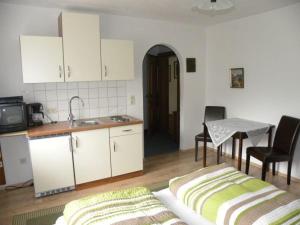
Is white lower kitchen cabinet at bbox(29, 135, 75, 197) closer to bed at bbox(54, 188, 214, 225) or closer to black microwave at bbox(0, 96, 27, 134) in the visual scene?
black microwave at bbox(0, 96, 27, 134)

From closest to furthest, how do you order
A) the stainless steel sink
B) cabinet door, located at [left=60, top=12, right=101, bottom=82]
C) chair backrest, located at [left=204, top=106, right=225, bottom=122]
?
cabinet door, located at [left=60, top=12, right=101, bottom=82] < the stainless steel sink < chair backrest, located at [left=204, top=106, right=225, bottom=122]

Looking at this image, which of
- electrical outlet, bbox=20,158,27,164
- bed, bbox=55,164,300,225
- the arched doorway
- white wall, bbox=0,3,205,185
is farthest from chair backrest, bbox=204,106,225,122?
electrical outlet, bbox=20,158,27,164

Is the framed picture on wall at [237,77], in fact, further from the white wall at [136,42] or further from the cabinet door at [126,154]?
the cabinet door at [126,154]

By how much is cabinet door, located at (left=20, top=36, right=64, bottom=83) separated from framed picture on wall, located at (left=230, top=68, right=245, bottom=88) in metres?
2.83

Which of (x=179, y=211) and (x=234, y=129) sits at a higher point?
(x=234, y=129)

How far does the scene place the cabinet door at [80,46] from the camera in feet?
Result: 10.1

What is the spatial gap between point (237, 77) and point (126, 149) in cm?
228

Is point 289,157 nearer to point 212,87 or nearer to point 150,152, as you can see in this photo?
point 212,87

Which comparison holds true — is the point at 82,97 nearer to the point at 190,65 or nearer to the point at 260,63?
the point at 190,65

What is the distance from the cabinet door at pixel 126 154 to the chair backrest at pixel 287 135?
1944mm

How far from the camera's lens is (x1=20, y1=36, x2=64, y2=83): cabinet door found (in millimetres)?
2889

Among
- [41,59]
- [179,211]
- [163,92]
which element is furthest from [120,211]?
[163,92]

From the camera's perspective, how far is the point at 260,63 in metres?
3.75

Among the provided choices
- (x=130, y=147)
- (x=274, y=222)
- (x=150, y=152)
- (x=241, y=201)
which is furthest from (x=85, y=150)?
(x=274, y=222)
